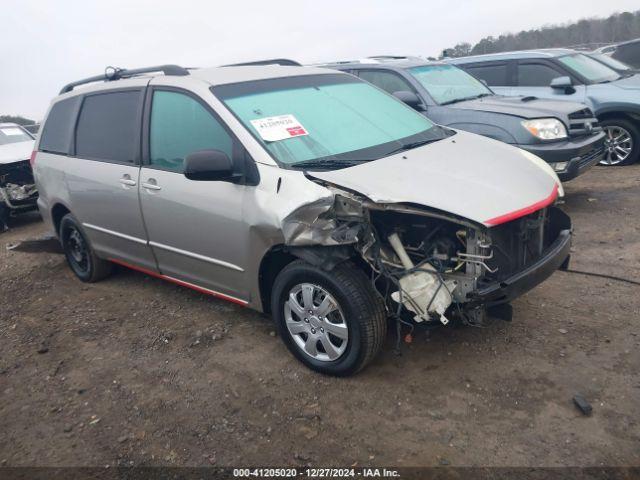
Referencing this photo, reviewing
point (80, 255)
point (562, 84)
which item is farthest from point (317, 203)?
point (562, 84)

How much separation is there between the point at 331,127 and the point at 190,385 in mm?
1886

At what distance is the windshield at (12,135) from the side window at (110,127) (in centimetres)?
499

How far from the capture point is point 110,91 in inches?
179

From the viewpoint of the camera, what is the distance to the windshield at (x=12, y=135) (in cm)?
896

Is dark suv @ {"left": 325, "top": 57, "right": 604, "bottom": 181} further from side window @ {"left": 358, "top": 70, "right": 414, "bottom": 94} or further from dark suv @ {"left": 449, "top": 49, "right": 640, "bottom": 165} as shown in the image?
dark suv @ {"left": 449, "top": 49, "right": 640, "bottom": 165}

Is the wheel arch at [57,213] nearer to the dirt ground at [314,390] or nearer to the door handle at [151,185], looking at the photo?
the dirt ground at [314,390]

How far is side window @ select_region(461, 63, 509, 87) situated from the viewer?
8.10 meters

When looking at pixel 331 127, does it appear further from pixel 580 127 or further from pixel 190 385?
pixel 580 127

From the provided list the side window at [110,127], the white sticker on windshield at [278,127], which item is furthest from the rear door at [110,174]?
the white sticker on windshield at [278,127]

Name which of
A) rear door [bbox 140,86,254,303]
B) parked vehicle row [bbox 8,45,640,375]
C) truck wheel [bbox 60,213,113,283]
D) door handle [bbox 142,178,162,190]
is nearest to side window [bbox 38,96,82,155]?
parked vehicle row [bbox 8,45,640,375]

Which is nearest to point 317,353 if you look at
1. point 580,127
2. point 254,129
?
point 254,129

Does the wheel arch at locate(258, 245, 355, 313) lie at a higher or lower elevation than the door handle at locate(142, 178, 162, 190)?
lower

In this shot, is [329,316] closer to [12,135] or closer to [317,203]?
[317,203]

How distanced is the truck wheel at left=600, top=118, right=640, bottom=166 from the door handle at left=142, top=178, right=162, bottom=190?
612cm
